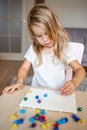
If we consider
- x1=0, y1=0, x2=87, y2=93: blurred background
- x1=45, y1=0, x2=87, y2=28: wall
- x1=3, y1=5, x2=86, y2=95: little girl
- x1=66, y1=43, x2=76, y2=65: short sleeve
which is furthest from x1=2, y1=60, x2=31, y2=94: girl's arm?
x1=45, y1=0, x2=87, y2=28: wall

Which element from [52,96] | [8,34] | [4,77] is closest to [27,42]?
[8,34]

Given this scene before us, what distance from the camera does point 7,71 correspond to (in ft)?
11.0

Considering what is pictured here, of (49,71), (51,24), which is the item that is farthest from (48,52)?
(51,24)

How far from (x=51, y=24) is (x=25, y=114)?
500 millimetres

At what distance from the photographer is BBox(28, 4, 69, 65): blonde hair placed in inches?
37.1

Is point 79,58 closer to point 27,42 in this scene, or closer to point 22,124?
point 22,124

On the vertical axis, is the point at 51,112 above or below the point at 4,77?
above

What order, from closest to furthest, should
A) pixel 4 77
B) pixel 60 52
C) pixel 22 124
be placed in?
pixel 22 124 < pixel 60 52 < pixel 4 77

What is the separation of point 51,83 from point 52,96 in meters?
0.33

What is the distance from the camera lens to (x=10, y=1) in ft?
12.6

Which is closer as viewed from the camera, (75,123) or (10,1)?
(75,123)

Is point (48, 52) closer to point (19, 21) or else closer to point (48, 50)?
point (48, 50)

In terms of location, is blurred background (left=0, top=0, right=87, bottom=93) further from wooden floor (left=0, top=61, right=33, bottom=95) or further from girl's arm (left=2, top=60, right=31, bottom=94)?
girl's arm (left=2, top=60, right=31, bottom=94)

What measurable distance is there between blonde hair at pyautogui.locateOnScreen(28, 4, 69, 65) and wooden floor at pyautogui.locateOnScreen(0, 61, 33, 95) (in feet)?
5.01
